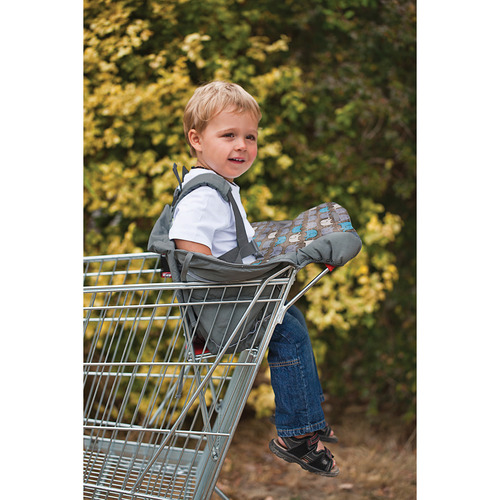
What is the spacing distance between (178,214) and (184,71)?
1.61 meters

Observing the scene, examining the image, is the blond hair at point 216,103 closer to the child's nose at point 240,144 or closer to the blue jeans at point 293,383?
the child's nose at point 240,144

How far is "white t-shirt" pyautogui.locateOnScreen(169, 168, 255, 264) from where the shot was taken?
1.71 meters

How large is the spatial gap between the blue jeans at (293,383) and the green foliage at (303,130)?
140 centimetres

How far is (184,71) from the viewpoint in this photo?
3102mm

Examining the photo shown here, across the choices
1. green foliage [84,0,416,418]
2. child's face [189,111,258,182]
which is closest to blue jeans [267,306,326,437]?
child's face [189,111,258,182]

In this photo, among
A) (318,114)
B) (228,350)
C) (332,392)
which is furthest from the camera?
(332,392)

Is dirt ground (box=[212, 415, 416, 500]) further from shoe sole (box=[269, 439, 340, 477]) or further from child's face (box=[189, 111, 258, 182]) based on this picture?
child's face (box=[189, 111, 258, 182])

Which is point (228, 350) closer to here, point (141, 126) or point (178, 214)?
point (178, 214)

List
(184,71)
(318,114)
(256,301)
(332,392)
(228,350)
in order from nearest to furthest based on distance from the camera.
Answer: (256,301) → (228,350) → (184,71) → (318,114) → (332,392)

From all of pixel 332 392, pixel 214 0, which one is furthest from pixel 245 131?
pixel 332 392

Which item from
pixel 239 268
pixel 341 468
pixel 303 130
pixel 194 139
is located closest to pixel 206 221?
pixel 239 268

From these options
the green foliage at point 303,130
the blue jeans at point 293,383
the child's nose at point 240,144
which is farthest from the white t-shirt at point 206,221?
the green foliage at point 303,130

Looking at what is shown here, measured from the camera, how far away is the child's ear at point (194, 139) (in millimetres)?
1899

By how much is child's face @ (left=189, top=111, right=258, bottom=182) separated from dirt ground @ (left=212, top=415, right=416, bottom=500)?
1945 millimetres
